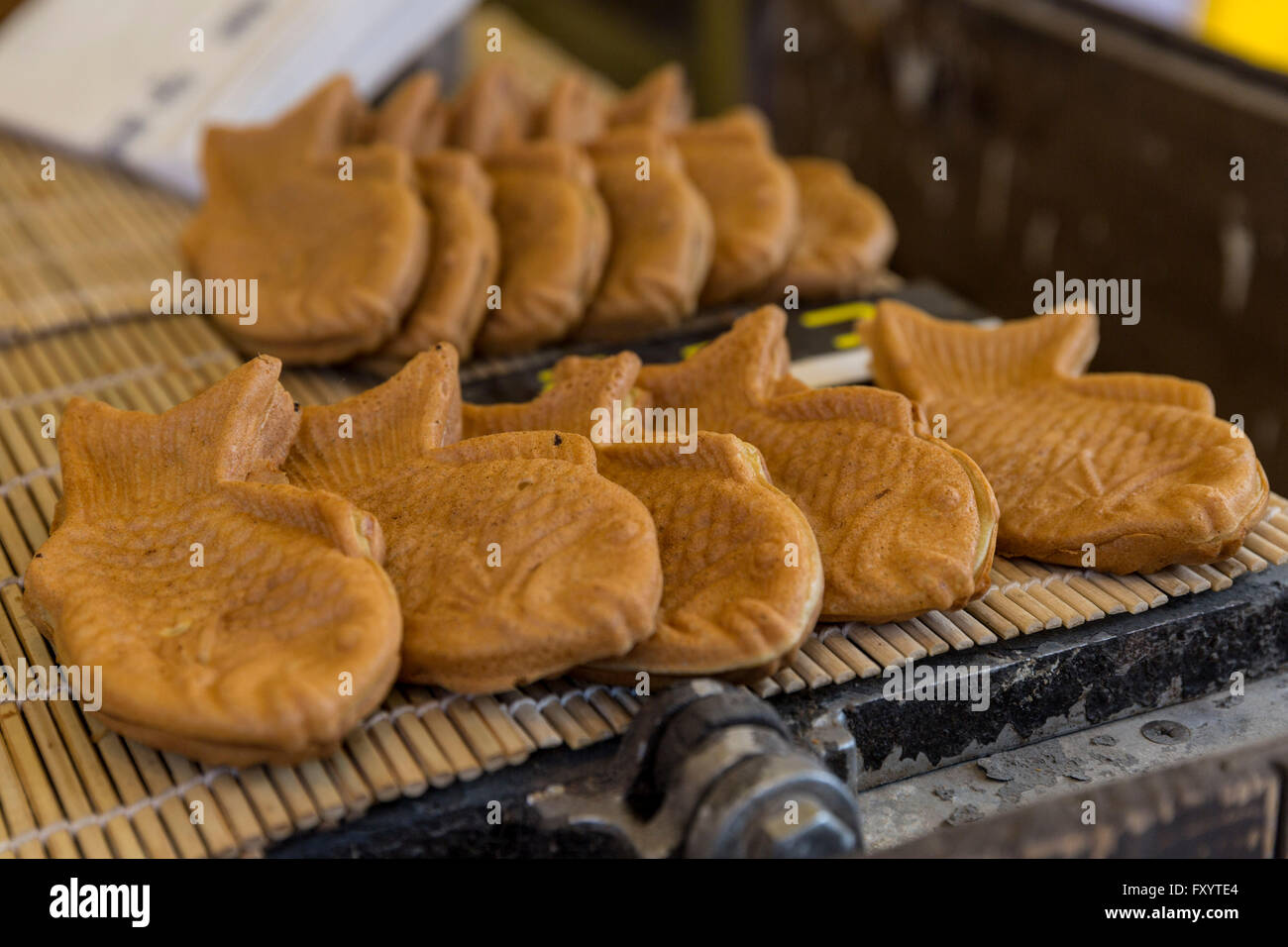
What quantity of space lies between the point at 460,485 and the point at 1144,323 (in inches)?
98.8

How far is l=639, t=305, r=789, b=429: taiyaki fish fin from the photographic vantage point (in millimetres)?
1773

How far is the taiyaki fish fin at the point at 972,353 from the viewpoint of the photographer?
1.90m

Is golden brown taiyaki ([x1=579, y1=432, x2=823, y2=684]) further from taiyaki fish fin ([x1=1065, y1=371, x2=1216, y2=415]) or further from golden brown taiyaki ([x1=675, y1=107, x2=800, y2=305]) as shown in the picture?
golden brown taiyaki ([x1=675, y1=107, x2=800, y2=305])

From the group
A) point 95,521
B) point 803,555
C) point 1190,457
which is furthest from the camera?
point 1190,457

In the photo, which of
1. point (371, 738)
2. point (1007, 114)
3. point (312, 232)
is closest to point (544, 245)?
point (312, 232)

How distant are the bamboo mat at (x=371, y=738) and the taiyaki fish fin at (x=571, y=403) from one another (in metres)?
0.39

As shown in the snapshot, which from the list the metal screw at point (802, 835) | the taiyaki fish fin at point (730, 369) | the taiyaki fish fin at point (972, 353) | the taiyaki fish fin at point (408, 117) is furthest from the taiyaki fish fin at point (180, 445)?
the taiyaki fish fin at point (408, 117)

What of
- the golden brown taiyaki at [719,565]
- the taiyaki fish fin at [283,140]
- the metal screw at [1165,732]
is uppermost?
the taiyaki fish fin at [283,140]

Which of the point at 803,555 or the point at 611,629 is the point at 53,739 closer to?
the point at 611,629

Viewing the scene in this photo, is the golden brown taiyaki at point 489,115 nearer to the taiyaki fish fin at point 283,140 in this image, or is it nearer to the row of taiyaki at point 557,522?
the taiyaki fish fin at point 283,140

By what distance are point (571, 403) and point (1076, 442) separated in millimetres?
651

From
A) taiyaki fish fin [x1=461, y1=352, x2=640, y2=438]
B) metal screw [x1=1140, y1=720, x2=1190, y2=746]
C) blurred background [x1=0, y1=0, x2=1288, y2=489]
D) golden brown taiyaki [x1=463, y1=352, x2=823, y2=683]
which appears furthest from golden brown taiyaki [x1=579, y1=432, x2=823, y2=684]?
blurred background [x1=0, y1=0, x2=1288, y2=489]

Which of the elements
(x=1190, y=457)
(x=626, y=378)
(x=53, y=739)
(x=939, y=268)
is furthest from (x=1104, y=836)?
(x=939, y=268)
